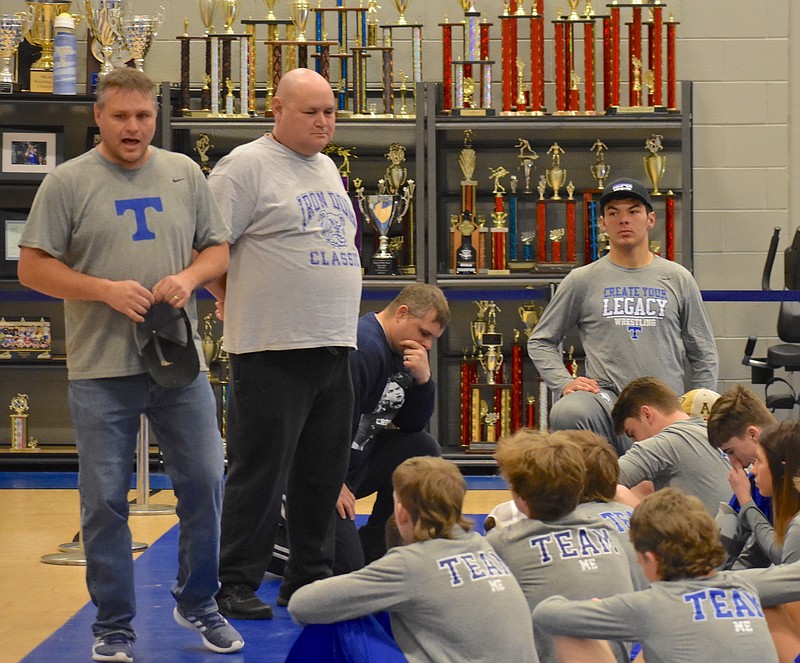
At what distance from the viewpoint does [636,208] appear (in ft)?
14.4

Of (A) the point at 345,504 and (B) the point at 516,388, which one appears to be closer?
(A) the point at 345,504

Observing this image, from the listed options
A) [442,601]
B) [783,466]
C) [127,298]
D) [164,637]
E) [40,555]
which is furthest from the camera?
[40,555]

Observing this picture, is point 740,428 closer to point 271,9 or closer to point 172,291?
point 172,291

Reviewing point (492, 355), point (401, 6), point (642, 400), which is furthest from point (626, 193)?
point (401, 6)

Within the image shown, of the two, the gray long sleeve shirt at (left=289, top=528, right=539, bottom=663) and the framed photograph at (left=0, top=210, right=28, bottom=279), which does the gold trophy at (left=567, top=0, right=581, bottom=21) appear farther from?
the gray long sleeve shirt at (left=289, top=528, right=539, bottom=663)

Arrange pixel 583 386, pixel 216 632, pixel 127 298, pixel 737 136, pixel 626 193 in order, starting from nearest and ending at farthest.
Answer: pixel 127 298
pixel 216 632
pixel 583 386
pixel 626 193
pixel 737 136

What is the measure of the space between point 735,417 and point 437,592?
104 centimetres

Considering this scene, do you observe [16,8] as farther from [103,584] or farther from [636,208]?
[103,584]

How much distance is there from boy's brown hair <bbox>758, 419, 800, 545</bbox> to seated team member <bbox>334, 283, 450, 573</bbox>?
122 centimetres

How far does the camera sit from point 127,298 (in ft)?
9.72

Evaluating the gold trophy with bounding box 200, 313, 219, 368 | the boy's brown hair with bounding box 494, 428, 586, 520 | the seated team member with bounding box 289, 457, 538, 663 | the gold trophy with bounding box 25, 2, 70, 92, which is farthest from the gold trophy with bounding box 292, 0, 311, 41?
the seated team member with bounding box 289, 457, 538, 663

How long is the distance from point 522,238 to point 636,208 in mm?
2327

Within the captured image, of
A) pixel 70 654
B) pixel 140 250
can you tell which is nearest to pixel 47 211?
pixel 140 250

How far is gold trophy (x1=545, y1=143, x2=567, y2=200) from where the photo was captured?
21.6ft
